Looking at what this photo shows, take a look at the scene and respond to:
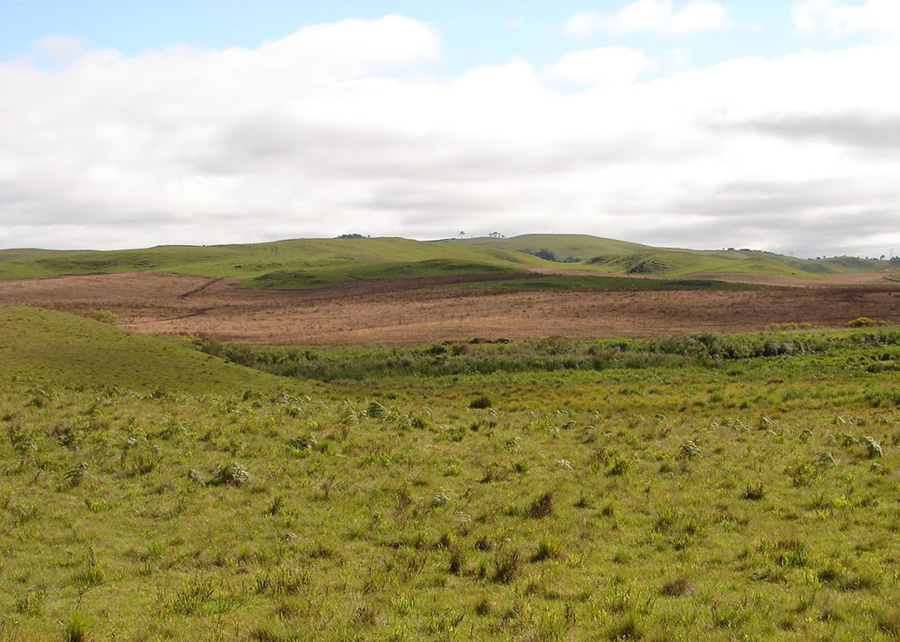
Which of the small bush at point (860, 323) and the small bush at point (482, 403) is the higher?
the small bush at point (860, 323)

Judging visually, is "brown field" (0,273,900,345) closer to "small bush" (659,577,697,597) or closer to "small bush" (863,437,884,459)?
"small bush" (863,437,884,459)

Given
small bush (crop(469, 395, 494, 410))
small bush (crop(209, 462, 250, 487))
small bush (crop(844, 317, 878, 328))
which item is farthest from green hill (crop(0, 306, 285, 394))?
small bush (crop(844, 317, 878, 328))

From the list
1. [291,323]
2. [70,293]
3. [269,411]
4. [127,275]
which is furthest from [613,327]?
[127,275]

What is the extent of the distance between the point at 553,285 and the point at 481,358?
213ft

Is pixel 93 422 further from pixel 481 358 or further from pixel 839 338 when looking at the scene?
pixel 839 338

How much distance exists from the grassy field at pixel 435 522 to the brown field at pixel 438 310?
124 feet

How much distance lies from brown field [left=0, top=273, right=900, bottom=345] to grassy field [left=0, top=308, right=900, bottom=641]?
37811 mm

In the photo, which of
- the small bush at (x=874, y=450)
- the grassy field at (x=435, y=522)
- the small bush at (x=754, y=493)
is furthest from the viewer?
the small bush at (x=874, y=450)

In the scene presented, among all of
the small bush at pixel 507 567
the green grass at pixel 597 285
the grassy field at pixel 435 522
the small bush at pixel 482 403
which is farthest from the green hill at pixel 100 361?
the green grass at pixel 597 285

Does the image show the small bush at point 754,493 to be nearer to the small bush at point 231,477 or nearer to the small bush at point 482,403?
the small bush at point 231,477

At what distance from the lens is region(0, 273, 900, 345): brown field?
68.1m

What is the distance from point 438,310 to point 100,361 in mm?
52495

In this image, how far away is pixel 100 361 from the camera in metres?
39.8

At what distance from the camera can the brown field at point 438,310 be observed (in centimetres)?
6812
